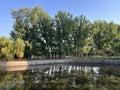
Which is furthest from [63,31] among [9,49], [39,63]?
[9,49]

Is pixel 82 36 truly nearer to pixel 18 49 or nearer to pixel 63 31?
pixel 63 31

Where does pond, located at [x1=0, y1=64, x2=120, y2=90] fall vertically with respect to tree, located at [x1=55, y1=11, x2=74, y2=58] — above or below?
below

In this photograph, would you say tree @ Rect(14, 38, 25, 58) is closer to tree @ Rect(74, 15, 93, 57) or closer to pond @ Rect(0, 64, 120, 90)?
pond @ Rect(0, 64, 120, 90)

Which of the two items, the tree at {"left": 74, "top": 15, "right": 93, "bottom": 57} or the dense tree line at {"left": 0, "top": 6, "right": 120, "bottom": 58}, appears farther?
the tree at {"left": 74, "top": 15, "right": 93, "bottom": 57}

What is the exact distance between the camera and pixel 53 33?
64375 mm

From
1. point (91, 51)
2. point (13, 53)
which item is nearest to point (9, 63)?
point (13, 53)

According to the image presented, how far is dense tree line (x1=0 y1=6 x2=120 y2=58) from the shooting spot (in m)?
62.5

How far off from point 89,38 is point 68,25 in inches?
356

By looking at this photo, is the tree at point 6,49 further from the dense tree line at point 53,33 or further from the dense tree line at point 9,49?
the dense tree line at point 53,33

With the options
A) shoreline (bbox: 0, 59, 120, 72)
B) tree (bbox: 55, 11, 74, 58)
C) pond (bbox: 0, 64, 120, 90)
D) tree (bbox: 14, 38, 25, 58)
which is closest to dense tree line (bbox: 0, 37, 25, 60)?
tree (bbox: 14, 38, 25, 58)

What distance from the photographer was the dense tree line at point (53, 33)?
6247 centimetres

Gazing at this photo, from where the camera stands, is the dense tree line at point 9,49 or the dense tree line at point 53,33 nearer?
the dense tree line at point 9,49

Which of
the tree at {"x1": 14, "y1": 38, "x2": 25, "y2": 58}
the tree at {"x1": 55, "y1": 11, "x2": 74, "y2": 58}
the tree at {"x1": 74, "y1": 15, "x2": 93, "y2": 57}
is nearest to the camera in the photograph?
the tree at {"x1": 14, "y1": 38, "x2": 25, "y2": 58}

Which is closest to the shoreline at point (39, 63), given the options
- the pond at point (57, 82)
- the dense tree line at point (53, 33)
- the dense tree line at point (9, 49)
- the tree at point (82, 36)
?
the dense tree line at point (9, 49)
